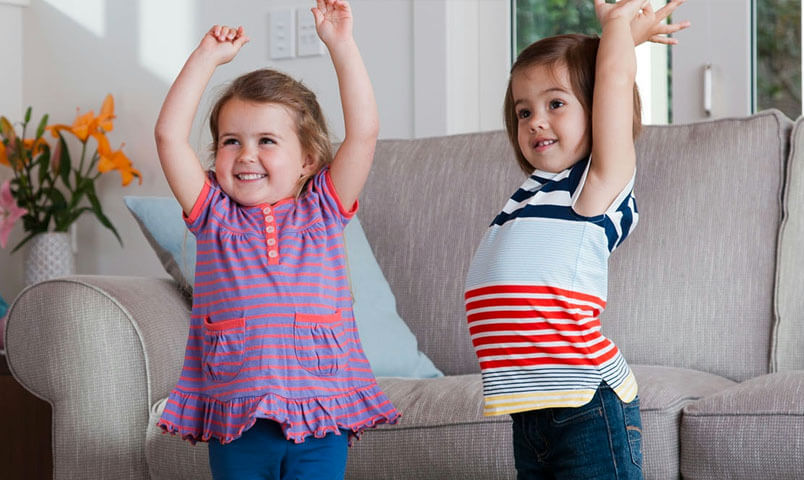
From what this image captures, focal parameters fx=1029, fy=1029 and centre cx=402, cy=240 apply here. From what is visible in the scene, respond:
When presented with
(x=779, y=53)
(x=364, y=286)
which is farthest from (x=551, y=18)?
(x=364, y=286)

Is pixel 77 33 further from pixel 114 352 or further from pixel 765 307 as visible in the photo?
pixel 765 307

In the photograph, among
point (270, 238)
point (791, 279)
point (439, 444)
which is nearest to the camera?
point (270, 238)

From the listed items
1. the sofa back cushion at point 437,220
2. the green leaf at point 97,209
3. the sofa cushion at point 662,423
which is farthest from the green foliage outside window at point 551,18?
the sofa cushion at point 662,423

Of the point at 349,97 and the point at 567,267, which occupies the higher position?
the point at 349,97

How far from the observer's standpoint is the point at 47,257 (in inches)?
123

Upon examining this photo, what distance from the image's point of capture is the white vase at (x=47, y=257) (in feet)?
10.3

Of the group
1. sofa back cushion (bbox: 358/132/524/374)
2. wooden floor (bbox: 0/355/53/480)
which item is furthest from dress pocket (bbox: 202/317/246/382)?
wooden floor (bbox: 0/355/53/480)

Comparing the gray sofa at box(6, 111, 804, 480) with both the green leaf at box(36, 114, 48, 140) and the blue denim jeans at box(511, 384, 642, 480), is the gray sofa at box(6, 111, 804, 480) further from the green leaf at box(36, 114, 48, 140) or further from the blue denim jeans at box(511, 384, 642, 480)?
the green leaf at box(36, 114, 48, 140)

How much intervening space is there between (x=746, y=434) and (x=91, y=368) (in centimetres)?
109

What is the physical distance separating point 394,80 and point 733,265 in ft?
3.86

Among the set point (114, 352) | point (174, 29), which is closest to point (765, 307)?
point (114, 352)

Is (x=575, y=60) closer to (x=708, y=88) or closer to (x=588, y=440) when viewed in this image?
(x=588, y=440)

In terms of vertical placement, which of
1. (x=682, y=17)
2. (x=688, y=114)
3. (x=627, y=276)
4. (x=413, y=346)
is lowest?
(x=413, y=346)

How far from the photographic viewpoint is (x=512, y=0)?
297 centimetres
